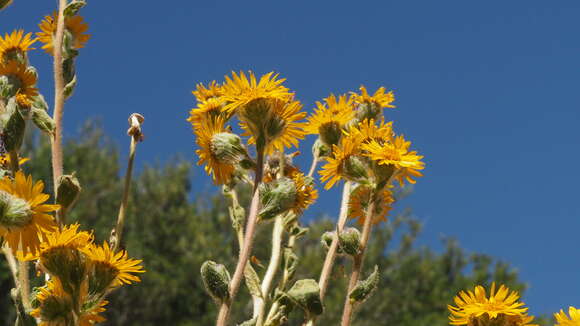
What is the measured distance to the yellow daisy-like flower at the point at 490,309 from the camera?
1.21 m

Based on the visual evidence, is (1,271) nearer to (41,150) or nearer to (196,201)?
(41,150)

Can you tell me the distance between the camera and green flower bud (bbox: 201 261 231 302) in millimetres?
1203

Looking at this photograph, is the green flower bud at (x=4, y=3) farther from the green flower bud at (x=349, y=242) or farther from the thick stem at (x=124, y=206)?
the green flower bud at (x=349, y=242)

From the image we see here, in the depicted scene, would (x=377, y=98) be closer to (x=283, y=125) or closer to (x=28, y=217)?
(x=283, y=125)

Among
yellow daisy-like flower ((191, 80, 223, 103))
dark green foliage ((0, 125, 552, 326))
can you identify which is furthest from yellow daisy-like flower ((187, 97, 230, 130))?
dark green foliage ((0, 125, 552, 326))

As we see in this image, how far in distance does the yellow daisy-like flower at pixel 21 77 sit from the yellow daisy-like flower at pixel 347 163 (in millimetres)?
688

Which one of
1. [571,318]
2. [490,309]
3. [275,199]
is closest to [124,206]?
[275,199]

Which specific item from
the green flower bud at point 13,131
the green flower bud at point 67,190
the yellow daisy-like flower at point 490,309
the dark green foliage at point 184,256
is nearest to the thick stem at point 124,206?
the green flower bud at point 67,190

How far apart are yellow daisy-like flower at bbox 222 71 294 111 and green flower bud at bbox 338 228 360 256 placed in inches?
11.1

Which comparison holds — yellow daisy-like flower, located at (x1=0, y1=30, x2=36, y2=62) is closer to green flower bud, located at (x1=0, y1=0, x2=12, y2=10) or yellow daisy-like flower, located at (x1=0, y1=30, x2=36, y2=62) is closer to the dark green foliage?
green flower bud, located at (x1=0, y1=0, x2=12, y2=10)

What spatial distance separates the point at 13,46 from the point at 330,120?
0.78 m

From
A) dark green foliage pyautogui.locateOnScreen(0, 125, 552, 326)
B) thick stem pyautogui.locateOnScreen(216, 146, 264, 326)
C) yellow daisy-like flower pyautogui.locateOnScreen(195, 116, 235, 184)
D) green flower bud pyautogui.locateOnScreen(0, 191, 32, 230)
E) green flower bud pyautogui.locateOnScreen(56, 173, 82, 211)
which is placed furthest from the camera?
dark green foliage pyautogui.locateOnScreen(0, 125, 552, 326)

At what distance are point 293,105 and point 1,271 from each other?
54.1 feet

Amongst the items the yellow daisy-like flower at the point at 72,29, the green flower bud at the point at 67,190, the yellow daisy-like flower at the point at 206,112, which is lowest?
the green flower bud at the point at 67,190
